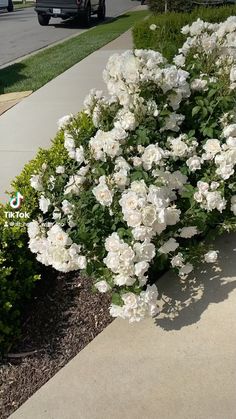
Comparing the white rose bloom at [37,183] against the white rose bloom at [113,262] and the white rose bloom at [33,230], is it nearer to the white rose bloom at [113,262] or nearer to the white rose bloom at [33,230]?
the white rose bloom at [33,230]

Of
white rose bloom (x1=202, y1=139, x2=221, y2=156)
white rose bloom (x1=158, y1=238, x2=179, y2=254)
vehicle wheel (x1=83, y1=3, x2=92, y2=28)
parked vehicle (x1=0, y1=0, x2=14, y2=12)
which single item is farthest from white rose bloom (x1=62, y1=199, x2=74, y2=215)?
parked vehicle (x1=0, y1=0, x2=14, y2=12)

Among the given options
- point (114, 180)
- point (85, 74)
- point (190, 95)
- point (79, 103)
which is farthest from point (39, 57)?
point (114, 180)

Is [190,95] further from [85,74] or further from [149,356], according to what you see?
[85,74]

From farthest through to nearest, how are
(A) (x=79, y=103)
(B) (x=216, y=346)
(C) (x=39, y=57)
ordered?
(C) (x=39, y=57) → (A) (x=79, y=103) → (B) (x=216, y=346)

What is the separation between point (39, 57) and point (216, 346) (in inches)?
416

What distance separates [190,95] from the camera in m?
3.60

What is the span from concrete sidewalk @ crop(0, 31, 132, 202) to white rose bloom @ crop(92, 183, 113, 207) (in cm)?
189

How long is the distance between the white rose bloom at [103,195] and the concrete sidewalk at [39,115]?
1.89 metres

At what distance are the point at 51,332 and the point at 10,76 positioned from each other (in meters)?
8.00

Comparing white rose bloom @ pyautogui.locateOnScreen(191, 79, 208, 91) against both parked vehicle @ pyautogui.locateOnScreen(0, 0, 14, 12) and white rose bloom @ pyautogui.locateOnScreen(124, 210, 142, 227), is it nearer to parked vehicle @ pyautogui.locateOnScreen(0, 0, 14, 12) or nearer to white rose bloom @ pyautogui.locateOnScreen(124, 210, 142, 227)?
white rose bloom @ pyautogui.locateOnScreen(124, 210, 142, 227)

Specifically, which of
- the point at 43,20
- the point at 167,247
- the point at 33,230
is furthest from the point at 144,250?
the point at 43,20

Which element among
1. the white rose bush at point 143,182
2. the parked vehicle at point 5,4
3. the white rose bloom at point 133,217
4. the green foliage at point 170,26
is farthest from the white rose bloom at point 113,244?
the parked vehicle at point 5,4

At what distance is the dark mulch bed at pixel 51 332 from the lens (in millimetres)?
2656

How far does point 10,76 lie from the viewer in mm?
9930
